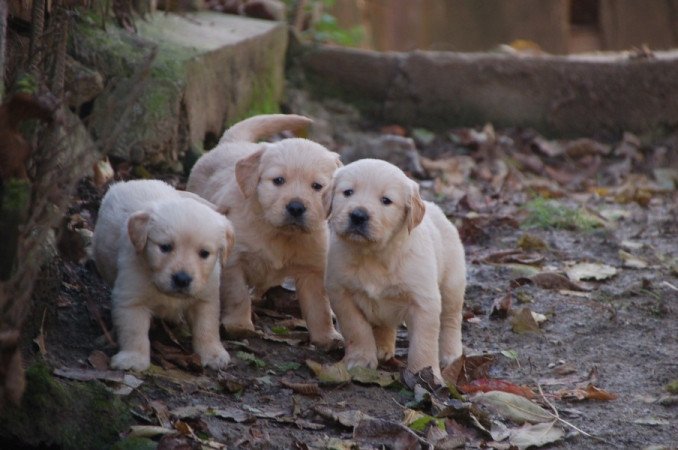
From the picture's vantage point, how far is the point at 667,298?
583 centimetres

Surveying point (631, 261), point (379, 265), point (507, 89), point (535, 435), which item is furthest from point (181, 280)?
point (507, 89)

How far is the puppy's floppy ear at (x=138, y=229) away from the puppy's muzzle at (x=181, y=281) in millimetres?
202

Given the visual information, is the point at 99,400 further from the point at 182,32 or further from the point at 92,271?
the point at 182,32

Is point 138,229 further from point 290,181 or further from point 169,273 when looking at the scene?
point 290,181

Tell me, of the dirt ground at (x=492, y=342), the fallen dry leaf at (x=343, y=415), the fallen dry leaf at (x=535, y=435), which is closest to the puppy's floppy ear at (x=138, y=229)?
the dirt ground at (x=492, y=342)

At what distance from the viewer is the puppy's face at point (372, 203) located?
179 inches

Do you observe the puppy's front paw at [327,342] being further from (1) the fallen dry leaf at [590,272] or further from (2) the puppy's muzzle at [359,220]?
(1) the fallen dry leaf at [590,272]

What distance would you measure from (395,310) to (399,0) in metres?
10.4

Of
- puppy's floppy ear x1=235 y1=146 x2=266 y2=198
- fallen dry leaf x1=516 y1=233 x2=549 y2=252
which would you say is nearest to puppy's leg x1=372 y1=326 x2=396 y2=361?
puppy's floppy ear x1=235 y1=146 x2=266 y2=198

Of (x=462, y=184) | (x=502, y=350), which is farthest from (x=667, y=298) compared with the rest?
(x=462, y=184)

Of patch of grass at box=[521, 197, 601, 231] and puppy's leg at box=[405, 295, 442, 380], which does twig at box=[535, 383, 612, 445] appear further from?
patch of grass at box=[521, 197, 601, 231]

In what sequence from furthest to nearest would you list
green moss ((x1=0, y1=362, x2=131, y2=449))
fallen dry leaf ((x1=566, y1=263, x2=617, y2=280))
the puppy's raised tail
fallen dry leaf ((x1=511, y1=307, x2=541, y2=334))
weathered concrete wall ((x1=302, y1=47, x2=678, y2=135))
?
weathered concrete wall ((x1=302, y1=47, x2=678, y2=135)) → fallen dry leaf ((x1=566, y1=263, x2=617, y2=280)) → the puppy's raised tail → fallen dry leaf ((x1=511, y1=307, x2=541, y2=334)) → green moss ((x1=0, y1=362, x2=131, y2=449))

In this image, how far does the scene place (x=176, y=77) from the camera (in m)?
6.36

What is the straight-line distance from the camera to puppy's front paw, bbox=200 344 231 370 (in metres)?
4.43
